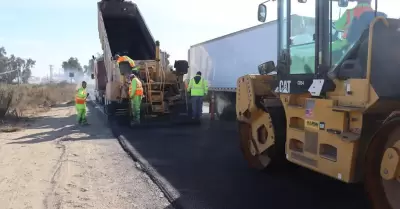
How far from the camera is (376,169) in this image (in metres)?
3.71

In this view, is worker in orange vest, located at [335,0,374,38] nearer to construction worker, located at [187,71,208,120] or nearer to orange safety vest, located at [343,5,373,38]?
orange safety vest, located at [343,5,373,38]

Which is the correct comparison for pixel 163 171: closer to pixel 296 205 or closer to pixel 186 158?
pixel 186 158

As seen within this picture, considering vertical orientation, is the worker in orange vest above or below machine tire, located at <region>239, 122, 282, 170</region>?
above

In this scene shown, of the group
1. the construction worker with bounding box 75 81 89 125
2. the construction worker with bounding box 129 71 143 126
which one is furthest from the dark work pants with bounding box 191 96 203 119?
the construction worker with bounding box 75 81 89 125

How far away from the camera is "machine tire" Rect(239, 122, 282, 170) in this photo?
595 centimetres

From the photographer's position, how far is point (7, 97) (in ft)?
43.9

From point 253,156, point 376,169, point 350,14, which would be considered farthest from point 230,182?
point 350,14

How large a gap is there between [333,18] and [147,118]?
818 centimetres

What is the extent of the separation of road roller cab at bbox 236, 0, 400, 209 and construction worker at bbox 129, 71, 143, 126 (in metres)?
→ 5.64

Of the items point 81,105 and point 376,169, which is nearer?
point 376,169

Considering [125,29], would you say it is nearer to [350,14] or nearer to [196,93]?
[196,93]

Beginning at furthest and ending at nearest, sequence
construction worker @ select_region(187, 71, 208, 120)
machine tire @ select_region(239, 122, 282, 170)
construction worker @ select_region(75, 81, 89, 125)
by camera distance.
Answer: construction worker @ select_region(187, 71, 208, 120) < construction worker @ select_region(75, 81, 89, 125) < machine tire @ select_region(239, 122, 282, 170)

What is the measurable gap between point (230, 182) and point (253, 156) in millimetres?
850

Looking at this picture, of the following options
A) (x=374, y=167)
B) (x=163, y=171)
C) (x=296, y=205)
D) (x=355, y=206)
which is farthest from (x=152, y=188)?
(x=374, y=167)
